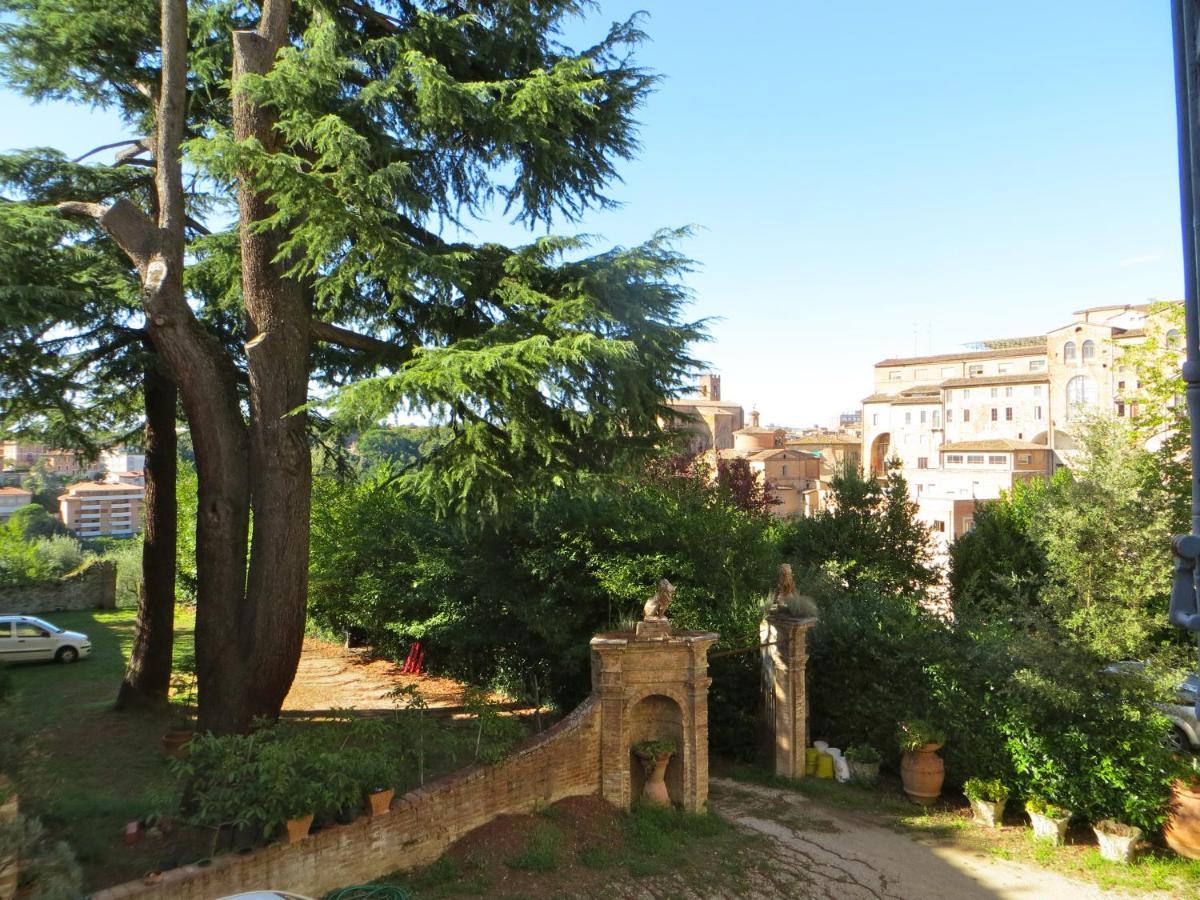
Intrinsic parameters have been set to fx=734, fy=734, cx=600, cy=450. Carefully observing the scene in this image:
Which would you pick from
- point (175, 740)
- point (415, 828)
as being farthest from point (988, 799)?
point (175, 740)

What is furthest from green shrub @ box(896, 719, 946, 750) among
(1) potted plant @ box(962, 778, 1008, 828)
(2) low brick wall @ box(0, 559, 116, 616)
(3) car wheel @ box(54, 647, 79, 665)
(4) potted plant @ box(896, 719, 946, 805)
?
(2) low brick wall @ box(0, 559, 116, 616)

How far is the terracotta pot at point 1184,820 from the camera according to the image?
8.07 m

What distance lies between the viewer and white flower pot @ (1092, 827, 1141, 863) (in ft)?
26.2

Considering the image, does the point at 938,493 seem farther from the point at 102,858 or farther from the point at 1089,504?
the point at 102,858

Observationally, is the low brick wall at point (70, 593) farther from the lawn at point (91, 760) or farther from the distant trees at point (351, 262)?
the distant trees at point (351, 262)

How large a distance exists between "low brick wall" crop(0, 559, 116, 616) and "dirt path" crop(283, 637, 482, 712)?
11257 mm

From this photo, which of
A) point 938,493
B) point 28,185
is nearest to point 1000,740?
point 28,185

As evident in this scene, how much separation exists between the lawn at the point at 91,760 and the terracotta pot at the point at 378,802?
1.70 m

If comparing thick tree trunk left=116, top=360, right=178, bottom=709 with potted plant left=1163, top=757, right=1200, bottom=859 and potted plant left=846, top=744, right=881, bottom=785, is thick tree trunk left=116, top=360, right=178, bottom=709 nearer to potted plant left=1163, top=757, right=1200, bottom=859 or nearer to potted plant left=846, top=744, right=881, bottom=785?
potted plant left=846, top=744, right=881, bottom=785

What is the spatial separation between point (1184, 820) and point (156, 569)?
44.6ft

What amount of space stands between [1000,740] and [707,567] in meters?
4.37

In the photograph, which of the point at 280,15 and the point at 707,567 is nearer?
the point at 280,15

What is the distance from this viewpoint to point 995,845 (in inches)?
328

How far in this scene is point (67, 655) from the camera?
52.1ft
